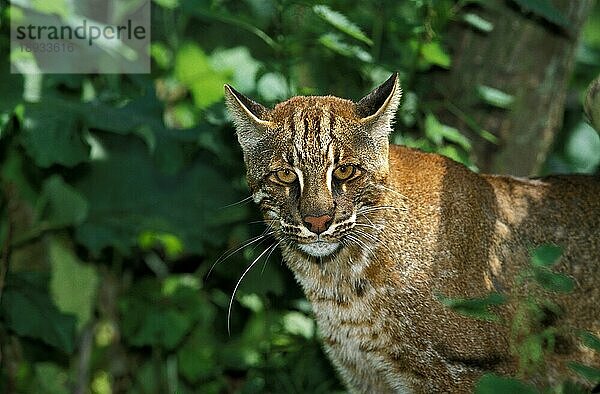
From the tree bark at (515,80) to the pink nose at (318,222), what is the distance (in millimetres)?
2335

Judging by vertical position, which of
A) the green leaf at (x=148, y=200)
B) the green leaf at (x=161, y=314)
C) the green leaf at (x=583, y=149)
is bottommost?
the green leaf at (x=161, y=314)

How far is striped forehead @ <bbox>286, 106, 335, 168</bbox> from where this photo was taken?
5242mm

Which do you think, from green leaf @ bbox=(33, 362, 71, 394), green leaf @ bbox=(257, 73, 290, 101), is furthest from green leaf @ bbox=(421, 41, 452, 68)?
green leaf @ bbox=(33, 362, 71, 394)

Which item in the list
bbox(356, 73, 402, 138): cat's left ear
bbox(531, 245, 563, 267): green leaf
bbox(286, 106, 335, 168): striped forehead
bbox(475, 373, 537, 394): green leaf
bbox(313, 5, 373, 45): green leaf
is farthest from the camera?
bbox(313, 5, 373, 45): green leaf

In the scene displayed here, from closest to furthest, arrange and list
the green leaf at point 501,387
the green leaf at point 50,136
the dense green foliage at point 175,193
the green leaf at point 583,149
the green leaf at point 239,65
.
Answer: the green leaf at point 501,387, the green leaf at point 50,136, the dense green foliage at point 175,193, the green leaf at point 239,65, the green leaf at point 583,149

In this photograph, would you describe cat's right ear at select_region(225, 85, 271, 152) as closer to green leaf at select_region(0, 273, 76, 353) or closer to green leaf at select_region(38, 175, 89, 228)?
green leaf at select_region(38, 175, 89, 228)

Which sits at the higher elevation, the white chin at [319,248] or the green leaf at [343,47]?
the green leaf at [343,47]

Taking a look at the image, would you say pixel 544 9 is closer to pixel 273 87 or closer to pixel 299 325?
pixel 273 87

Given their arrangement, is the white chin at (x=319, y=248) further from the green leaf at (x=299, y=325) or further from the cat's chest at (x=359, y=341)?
the green leaf at (x=299, y=325)

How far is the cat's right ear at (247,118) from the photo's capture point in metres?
5.47

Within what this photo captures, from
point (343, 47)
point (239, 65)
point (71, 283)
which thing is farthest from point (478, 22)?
point (71, 283)

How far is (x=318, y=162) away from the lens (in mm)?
5234

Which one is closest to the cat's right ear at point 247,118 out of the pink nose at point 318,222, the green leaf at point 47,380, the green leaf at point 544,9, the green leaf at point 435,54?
the pink nose at point 318,222

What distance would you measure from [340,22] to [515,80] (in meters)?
1.47
